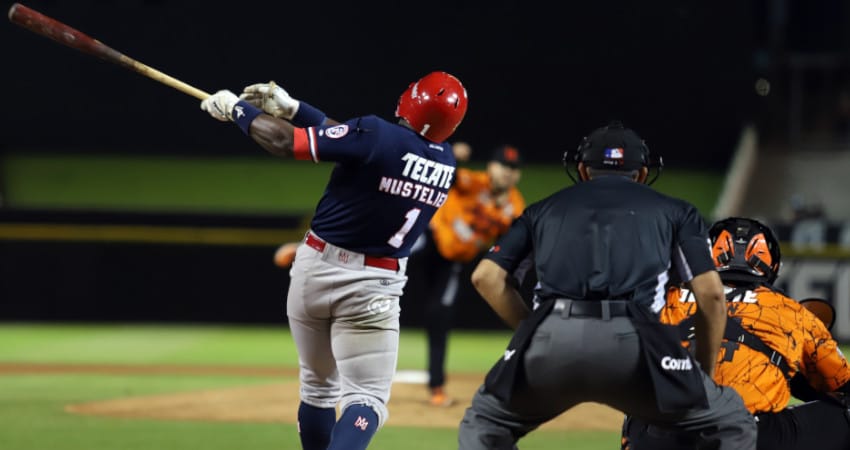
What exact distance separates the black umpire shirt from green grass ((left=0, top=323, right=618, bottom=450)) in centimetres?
342

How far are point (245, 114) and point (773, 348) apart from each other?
2.53 meters

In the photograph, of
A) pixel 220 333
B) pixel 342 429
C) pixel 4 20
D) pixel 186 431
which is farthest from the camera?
pixel 4 20

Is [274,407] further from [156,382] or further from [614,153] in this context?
[614,153]

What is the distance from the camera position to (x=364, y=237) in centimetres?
544

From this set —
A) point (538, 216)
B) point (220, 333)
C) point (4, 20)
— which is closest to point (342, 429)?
point (538, 216)

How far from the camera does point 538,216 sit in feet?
13.9

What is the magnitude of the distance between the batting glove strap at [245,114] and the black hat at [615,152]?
66.1 inches

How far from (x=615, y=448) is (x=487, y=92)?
11410 millimetres

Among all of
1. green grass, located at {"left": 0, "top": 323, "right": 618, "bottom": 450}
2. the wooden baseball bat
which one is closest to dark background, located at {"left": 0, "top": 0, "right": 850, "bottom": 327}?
green grass, located at {"left": 0, "top": 323, "right": 618, "bottom": 450}

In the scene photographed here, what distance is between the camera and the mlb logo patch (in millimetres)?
4363

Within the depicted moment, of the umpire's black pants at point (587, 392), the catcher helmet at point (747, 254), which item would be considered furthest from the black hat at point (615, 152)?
the catcher helmet at point (747, 254)

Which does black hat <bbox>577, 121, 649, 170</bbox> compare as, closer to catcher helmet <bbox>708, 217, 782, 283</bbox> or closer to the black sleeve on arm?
the black sleeve on arm

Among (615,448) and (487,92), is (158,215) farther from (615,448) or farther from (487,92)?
(615,448)

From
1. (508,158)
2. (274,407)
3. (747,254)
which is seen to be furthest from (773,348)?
(274,407)
